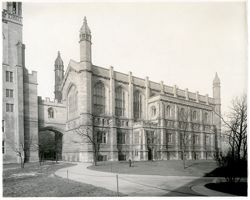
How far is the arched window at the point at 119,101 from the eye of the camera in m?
48.9

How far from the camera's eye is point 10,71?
132 ft

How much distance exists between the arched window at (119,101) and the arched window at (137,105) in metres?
3.15

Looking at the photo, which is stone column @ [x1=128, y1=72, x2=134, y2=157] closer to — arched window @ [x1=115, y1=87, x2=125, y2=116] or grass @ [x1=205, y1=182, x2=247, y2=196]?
arched window @ [x1=115, y1=87, x2=125, y2=116]

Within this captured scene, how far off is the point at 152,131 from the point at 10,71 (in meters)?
24.8

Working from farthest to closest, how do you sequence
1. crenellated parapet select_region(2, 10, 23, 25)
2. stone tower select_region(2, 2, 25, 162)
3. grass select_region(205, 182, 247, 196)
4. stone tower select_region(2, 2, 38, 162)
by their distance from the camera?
crenellated parapet select_region(2, 10, 23, 25) → stone tower select_region(2, 2, 25, 162) → stone tower select_region(2, 2, 38, 162) → grass select_region(205, 182, 247, 196)

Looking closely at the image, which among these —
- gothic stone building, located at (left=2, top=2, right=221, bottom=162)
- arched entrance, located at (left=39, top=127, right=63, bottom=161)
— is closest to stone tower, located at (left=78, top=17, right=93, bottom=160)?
gothic stone building, located at (left=2, top=2, right=221, bottom=162)

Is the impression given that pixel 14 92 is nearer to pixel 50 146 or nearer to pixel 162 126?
pixel 50 146

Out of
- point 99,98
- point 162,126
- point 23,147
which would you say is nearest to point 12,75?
point 23,147

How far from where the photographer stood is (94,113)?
144 ft

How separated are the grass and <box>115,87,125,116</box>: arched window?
33.2m

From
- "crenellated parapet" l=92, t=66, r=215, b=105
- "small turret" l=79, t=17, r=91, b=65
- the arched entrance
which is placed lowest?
the arched entrance

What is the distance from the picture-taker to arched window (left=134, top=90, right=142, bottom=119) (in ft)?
170

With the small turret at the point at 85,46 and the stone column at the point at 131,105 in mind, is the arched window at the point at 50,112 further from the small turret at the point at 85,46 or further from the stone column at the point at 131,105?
the stone column at the point at 131,105

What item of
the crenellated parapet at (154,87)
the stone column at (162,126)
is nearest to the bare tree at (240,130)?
the stone column at (162,126)
